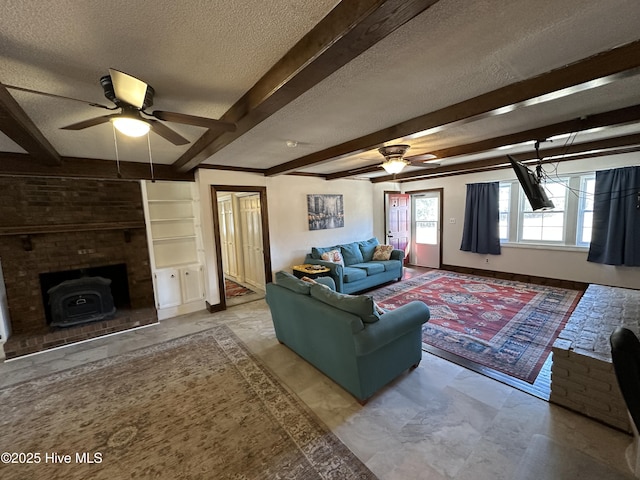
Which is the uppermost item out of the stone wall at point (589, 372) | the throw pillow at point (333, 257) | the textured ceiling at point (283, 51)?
the textured ceiling at point (283, 51)

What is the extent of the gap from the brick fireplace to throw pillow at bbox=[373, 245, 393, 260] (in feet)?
14.2

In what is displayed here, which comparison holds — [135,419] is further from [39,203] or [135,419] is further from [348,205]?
[348,205]

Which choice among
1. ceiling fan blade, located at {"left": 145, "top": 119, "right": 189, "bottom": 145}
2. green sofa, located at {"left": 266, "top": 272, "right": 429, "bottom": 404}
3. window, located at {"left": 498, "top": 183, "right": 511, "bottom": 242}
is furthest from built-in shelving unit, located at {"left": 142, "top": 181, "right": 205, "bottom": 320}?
window, located at {"left": 498, "top": 183, "right": 511, "bottom": 242}

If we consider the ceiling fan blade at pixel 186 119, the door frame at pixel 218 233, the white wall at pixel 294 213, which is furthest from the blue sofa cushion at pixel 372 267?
the ceiling fan blade at pixel 186 119

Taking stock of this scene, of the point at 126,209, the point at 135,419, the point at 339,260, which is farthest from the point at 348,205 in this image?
the point at 135,419

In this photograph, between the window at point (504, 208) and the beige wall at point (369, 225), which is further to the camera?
the window at point (504, 208)

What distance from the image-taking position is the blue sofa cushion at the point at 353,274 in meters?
4.77

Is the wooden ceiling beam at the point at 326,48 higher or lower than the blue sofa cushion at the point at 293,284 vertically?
higher

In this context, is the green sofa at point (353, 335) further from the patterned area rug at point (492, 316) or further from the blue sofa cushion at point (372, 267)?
the blue sofa cushion at point (372, 267)

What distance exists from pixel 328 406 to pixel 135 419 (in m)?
1.56

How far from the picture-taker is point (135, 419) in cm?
212

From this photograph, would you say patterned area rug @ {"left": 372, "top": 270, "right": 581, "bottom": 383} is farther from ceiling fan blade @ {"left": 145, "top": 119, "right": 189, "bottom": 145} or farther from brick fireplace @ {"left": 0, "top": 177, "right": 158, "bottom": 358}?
brick fireplace @ {"left": 0, "top": 177, "right": 158, "bottom": 358}

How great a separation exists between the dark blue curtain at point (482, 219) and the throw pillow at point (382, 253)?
1.85m

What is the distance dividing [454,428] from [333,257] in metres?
3.53
